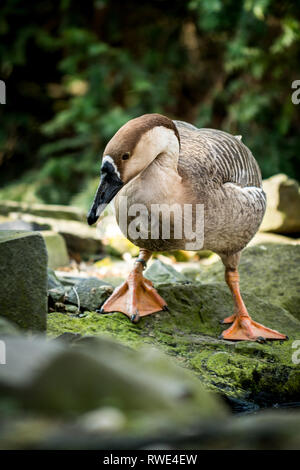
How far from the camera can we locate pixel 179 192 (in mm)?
3205

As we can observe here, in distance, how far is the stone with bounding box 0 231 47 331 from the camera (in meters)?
2.41

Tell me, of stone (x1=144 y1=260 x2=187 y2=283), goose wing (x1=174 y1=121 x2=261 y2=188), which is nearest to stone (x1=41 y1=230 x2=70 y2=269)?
stone (x1=144 y1=260 x2=187 y2=283)

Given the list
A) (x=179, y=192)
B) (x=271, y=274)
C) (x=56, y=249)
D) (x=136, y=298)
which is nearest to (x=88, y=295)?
(x=136, y=298)

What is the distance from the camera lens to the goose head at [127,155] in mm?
2893

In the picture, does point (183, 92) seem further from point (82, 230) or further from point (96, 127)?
point (82, 230)

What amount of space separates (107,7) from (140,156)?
787 centimetres

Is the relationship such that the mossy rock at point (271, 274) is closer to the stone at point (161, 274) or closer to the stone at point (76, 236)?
the stone at point (161, 274)

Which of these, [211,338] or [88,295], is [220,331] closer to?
[211,338]

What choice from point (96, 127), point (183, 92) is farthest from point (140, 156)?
point (183, 92)

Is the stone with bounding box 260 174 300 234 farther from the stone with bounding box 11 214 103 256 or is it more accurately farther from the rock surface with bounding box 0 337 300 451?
the rock surface with bounding box 0 337 300 451

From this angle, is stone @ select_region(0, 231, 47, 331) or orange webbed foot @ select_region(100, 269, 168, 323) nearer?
stone @ select_region(0, 231, 47, 331)

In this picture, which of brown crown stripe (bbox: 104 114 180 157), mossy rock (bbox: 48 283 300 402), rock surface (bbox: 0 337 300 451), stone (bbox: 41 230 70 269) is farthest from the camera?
stone (bbox: 41 230 70 269)

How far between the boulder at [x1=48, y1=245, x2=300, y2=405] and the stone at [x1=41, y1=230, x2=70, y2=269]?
205cm

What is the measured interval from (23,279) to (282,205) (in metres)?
4.71
